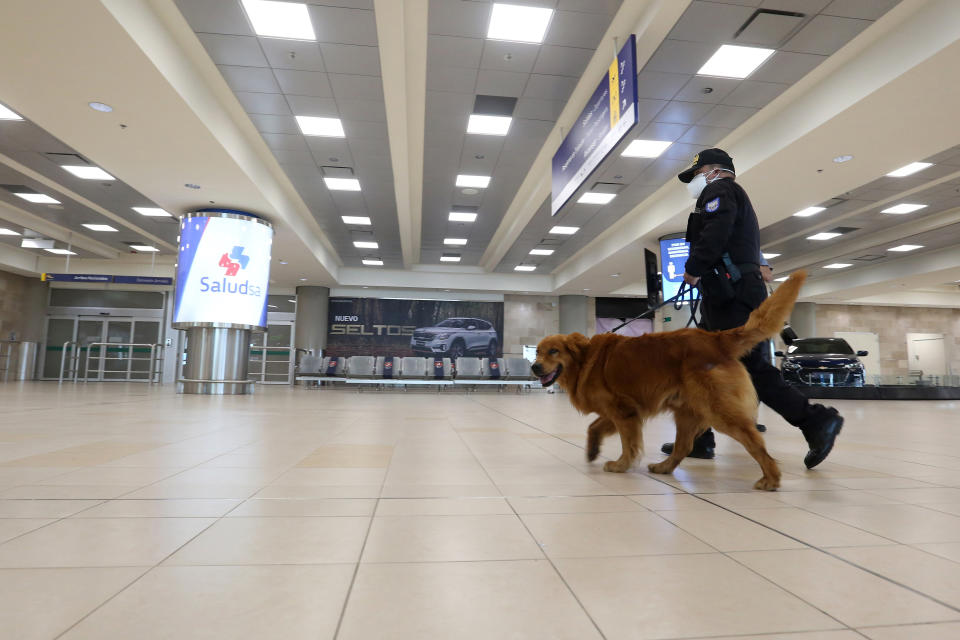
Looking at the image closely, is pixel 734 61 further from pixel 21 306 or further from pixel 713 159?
pixel 21 306

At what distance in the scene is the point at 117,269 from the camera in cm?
1738

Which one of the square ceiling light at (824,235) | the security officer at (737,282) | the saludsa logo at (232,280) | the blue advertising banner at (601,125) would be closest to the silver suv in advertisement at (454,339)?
the saludsa logo at (232,280)

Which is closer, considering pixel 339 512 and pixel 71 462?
pixel 339 512

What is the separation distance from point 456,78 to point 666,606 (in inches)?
258

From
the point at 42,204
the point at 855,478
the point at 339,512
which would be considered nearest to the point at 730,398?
the point at 855,478

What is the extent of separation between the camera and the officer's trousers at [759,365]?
246 centimetres

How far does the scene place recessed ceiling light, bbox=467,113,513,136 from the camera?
24.6 feet

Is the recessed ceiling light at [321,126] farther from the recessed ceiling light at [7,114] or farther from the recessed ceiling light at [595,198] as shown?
the recessed ceiling light at [595,198]

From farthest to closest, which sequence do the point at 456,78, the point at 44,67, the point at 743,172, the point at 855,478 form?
the point at 743,172 < the point at 456,78 < the point at 44,67 < the point at 855,478

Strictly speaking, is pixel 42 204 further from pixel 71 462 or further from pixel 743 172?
pixel 743 172

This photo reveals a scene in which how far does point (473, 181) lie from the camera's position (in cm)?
993

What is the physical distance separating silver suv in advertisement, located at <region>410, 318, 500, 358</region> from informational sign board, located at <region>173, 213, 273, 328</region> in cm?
976

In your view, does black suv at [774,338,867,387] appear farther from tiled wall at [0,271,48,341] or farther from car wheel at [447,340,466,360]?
tiled wall at [0,271,48,341]

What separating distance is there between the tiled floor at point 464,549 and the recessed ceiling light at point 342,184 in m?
7.96
